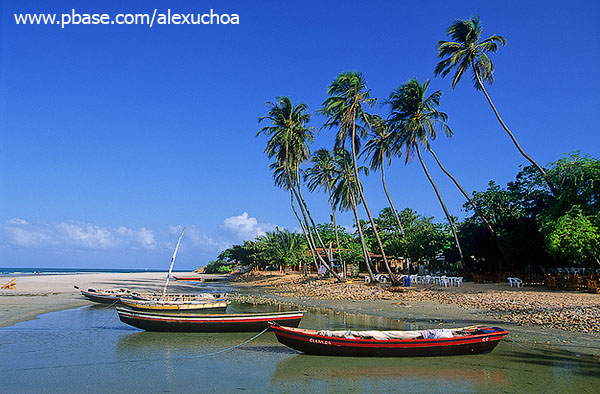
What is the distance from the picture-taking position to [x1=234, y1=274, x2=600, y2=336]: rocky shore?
15695 mm

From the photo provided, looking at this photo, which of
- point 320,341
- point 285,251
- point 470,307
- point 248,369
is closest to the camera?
point 248,369

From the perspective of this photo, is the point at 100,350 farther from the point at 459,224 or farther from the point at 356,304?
the point at 459,224

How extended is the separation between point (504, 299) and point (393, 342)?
12.8 m

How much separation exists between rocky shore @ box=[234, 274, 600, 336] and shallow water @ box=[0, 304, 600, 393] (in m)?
3.30

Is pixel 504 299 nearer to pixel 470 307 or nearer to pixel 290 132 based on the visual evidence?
pixel 470 307

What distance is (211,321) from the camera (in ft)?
51.9

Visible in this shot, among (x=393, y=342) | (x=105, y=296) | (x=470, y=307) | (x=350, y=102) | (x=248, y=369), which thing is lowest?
(x=248, y=369)

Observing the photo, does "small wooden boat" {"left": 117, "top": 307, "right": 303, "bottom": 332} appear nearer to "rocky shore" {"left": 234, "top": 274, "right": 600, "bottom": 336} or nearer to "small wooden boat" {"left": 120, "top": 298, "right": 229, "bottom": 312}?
"small wooden boat" {"left": 120, "top": 298, "right": 229, "bottom": 312}

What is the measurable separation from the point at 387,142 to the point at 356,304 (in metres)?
21.8

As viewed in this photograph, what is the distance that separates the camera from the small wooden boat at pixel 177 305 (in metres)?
19.2

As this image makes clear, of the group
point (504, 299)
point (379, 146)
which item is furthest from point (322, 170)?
point (504, 299)

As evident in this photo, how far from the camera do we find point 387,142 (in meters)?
41.8

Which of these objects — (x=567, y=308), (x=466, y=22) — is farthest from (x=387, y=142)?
(x=567, y=308)

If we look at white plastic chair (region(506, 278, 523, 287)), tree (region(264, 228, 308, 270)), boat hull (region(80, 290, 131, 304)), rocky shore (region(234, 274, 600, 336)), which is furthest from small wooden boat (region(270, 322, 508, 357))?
tree (region(264, 228, 308, 270))
